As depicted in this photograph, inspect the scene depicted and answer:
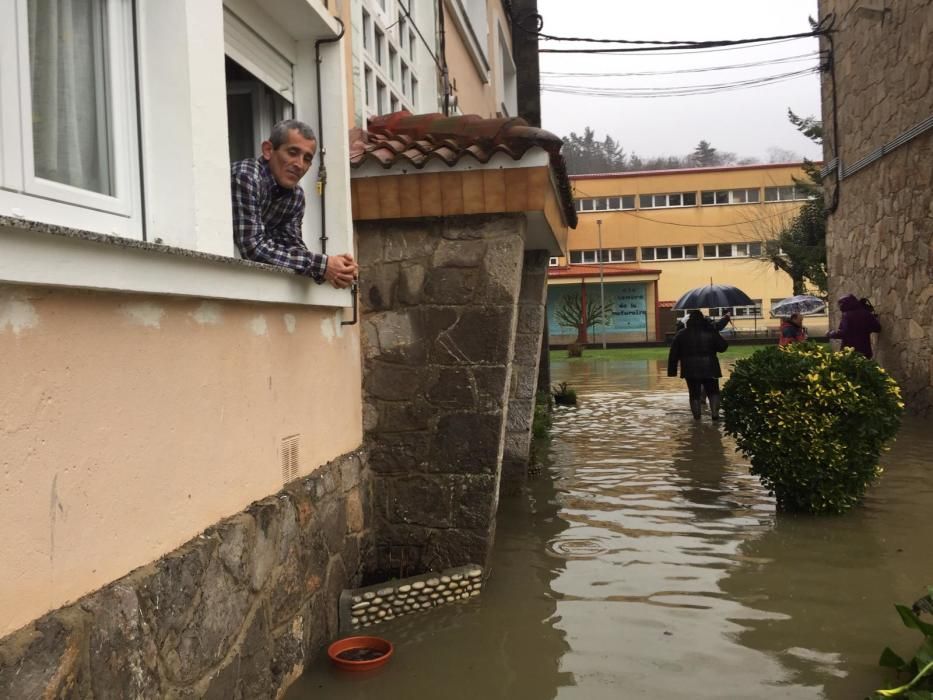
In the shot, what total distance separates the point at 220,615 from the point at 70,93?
64.6 inches

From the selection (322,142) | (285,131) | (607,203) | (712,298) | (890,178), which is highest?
(607,203)

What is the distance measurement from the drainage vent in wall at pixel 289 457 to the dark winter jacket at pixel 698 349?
828 centimetres

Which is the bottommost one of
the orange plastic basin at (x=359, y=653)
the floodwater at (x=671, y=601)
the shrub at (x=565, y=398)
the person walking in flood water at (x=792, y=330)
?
the floodwater at (x=671, y=601)

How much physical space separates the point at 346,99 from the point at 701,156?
79654mm

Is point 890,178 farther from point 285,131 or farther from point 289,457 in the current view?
point 289,457

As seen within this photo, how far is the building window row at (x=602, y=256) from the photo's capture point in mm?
44125

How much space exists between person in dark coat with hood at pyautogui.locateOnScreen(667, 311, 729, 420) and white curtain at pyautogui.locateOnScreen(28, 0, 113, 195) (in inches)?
372

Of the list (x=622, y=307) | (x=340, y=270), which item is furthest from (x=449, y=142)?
(x=622, y=307)

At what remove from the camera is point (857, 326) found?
11.1 metres

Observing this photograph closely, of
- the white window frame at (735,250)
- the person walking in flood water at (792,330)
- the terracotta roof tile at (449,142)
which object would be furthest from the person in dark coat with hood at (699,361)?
the white window frame at (735,250)

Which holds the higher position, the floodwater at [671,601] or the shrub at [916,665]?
the shrub at [916,665]

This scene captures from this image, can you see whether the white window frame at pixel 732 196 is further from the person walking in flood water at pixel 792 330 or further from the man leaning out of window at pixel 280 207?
the man leaning out of window at pixel 280 207

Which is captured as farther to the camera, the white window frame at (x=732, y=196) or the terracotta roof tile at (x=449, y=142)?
the white window frame at (x=732, y=196)

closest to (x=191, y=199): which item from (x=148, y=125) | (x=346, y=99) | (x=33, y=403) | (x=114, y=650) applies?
(x=148, y=125)
